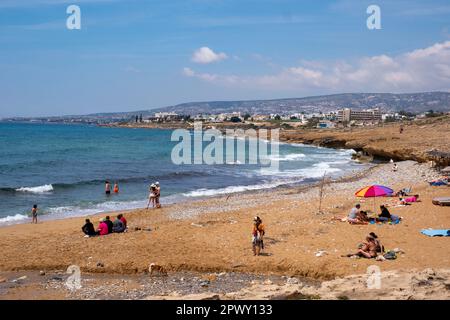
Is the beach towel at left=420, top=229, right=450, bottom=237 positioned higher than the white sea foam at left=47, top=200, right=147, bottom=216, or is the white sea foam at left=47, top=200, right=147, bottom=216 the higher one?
the beach towel at left=420, top=229, right=450, bottom=237

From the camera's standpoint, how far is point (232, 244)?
1533cm

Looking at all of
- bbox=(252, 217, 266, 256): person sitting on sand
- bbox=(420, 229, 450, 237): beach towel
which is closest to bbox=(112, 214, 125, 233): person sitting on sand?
bbox=(252, 217, 266, 256): person sitting on sand

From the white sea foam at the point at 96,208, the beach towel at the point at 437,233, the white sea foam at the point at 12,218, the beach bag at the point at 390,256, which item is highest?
the beach towel at the point at 437,233

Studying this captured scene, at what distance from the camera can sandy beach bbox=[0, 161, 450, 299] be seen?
12727 mm

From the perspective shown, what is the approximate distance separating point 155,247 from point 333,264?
19.1 feet

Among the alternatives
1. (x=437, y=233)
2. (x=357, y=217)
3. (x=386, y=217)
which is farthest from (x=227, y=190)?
Answer: (x=437, y=233)

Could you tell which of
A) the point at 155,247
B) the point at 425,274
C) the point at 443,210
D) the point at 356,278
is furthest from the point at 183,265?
the point at 443,210

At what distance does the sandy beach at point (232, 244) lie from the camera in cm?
1273

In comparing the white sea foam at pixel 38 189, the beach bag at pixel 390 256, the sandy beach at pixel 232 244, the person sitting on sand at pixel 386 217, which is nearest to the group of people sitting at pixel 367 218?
the person sitting on sand at pixel 386 217

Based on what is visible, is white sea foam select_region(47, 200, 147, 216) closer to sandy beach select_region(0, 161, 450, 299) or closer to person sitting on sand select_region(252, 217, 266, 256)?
sandy beach select_region(0, 161, 450, 299)

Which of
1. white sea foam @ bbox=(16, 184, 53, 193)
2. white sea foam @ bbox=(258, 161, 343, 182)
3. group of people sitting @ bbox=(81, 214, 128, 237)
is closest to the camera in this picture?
group of people sitting @ bbox=(81, 214, 128, 237)

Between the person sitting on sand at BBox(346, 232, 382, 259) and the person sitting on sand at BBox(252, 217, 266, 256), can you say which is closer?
the person sitting on sand at BBox(346, 232, 382, 259)
